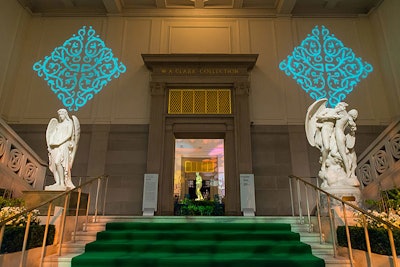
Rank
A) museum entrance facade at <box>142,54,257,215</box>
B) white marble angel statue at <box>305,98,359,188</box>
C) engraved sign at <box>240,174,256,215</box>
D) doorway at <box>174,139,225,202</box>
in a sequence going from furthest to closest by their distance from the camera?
doorway at <box>174,139,225,202</box> → museum entrance facade at <box>142,54,257,215</box> → engraved sign at <box>240,174,256,215</box> → white marble angel statue at <box>305,98,359,188</box>

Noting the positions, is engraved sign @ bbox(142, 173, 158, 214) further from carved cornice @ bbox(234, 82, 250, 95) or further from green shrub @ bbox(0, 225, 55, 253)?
green shrub @ bbox(0, 225, 55, 253)

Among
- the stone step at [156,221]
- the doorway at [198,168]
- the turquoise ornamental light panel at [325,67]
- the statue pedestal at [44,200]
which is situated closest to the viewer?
the stone step at [156,221]

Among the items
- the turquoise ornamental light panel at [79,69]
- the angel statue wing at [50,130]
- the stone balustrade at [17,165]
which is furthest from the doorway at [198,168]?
the angel statue wing at [50,130]

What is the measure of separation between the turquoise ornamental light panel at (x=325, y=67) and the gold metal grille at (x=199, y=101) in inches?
100

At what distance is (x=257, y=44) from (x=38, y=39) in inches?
339

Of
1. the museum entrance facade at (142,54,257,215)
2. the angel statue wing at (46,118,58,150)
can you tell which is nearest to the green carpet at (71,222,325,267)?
the angel statue wing at (46,118,58,150)

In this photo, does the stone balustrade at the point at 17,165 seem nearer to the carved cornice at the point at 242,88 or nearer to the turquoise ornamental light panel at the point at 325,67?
the carved cornice at the point at 242,88

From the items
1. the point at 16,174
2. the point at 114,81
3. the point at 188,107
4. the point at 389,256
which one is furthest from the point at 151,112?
the point at 389,256

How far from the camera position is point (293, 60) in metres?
10.1

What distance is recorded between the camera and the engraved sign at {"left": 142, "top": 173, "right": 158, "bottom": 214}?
8250 millimetres

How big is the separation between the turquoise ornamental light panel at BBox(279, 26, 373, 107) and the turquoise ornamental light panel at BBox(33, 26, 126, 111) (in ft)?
21.6

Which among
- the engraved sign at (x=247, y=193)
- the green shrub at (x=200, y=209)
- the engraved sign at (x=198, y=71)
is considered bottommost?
the green shrub at (x=200, y=209)

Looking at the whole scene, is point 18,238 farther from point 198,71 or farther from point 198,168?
point 198,168

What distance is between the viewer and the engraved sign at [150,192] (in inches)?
325
